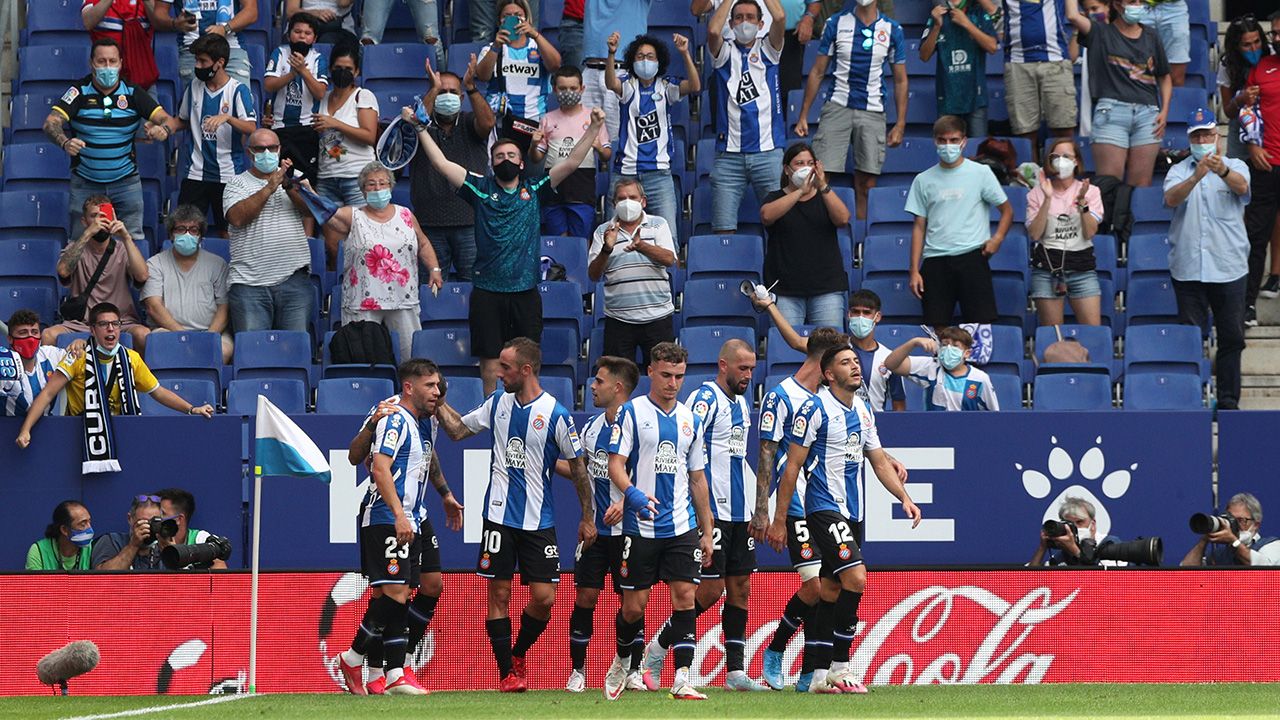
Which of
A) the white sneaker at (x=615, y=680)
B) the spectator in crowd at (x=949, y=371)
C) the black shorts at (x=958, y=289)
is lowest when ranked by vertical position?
the white sneaker at (x=615, y=680)

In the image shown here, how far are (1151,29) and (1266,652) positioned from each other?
266 inches

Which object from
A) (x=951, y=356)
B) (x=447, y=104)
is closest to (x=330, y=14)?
(x=447, y=104)

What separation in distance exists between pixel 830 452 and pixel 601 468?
1.40m

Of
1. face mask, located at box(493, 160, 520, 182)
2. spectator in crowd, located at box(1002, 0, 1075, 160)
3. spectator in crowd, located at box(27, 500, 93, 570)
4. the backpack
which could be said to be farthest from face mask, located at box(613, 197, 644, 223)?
spectator in crowd, located at box(27, 500, 93, 570)

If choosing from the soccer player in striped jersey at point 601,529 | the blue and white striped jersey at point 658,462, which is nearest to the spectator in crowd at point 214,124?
the soccer player in striped jersey at point 601,529

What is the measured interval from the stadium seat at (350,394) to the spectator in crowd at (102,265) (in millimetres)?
1759

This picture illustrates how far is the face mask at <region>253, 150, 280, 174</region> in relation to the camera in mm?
15258

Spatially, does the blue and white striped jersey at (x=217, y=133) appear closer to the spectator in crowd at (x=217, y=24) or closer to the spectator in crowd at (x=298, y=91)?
the spectator in crowd at (x=298, y=91)

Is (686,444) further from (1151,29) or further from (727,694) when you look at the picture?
(1151,29)

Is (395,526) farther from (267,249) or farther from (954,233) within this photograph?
(954,233)

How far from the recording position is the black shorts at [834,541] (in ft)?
36.2

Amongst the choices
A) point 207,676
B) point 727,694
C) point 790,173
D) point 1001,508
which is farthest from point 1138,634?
point 207,676

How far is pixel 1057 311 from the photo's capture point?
609 inches

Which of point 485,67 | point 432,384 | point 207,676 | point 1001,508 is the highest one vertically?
point 485,67
